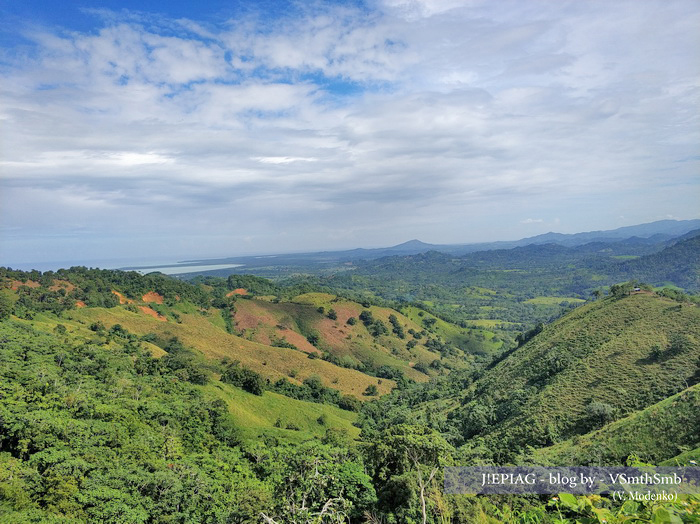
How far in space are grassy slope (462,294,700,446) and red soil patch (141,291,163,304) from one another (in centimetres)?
9320

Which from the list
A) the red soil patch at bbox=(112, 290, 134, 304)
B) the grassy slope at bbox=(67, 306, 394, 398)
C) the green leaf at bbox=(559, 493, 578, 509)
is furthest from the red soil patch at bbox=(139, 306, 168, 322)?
the green leaf at bbox=(559, 493, 578, 509)

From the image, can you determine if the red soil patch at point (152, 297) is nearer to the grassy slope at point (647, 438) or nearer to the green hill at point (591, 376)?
the green hill at point (591, 376)

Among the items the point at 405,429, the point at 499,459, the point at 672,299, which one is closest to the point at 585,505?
the point at 405,429

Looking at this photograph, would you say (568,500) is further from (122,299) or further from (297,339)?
(122,299)

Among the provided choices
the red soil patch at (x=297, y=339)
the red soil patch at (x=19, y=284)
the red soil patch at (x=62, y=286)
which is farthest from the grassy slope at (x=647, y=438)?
the red soil patch at (x=62, y=286)

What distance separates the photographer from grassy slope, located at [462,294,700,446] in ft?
122

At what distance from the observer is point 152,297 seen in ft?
362

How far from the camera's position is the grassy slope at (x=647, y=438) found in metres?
25.5

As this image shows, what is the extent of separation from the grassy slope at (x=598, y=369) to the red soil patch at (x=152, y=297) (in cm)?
9320

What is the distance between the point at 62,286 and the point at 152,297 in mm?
21886

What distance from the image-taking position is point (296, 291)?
153000 millimetres

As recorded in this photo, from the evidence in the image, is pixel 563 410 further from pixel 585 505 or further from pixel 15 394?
pixel 15 394

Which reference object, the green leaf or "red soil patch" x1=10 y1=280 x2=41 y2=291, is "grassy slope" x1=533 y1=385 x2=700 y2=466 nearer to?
the green leaf

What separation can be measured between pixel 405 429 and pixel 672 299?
56631 millimetres
